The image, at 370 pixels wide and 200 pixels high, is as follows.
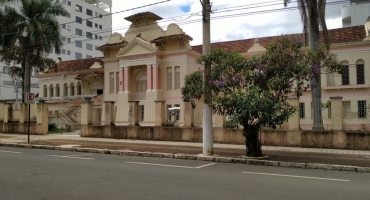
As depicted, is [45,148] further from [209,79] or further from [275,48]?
[275,48]

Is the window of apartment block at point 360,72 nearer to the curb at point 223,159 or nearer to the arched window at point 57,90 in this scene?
the curb at point 223,159

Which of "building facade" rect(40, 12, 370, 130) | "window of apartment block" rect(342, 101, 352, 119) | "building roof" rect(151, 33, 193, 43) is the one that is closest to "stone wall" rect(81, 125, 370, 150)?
"building facade" rect(40, 12, 370, 130)

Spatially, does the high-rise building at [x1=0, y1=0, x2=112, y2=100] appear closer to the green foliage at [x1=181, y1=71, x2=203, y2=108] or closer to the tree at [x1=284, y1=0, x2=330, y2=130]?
the tree at [x1=284, y1=0, x2=330, y2=130]

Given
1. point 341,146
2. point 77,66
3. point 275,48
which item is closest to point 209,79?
point 275,48

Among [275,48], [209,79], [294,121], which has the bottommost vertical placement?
[294,121]

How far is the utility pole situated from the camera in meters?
12.3

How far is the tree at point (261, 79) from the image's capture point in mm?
11102

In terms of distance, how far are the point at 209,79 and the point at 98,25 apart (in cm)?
7253

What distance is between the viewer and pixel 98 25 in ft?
260

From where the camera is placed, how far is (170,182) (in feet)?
24.9

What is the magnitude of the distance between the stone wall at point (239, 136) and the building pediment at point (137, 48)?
36.8ft

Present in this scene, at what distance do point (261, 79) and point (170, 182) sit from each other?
5794 millimetres

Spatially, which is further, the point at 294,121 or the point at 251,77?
the point at 294,121

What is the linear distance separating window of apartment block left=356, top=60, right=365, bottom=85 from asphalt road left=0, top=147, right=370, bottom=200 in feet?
61.5
